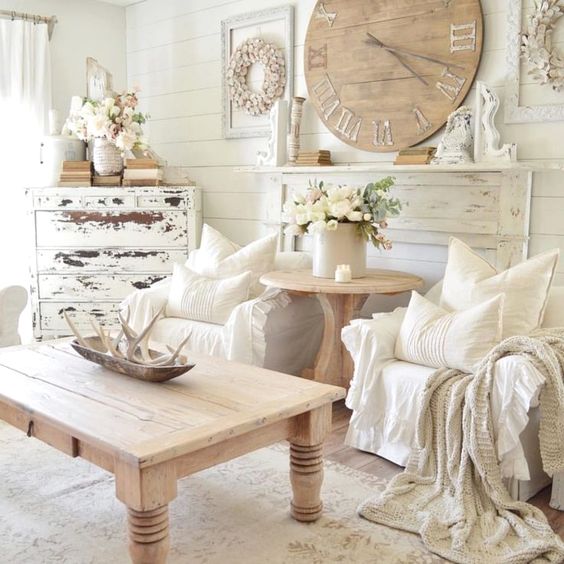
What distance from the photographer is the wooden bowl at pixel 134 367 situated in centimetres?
234

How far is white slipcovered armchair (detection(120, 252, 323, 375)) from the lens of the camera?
3385mm

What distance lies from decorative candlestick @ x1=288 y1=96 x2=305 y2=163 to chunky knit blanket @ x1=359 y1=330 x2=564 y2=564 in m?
1.84

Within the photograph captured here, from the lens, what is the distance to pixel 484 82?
334cm

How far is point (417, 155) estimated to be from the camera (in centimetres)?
350

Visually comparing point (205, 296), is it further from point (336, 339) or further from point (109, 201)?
point (109, 201)

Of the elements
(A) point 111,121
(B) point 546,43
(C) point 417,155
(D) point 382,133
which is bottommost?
(C) point 417,155

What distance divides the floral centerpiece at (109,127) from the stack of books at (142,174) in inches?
3.8

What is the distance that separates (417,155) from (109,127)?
6.45 feet

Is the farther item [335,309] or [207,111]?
[207,111]

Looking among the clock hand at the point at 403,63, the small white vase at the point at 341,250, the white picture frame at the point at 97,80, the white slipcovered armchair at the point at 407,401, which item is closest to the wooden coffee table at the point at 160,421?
the white slipcovered armchair at the point at 407,401

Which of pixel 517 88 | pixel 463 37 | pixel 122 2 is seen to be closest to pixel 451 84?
pixel 463 37

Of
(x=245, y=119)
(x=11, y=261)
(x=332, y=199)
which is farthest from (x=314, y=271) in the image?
(x=11, y=261)

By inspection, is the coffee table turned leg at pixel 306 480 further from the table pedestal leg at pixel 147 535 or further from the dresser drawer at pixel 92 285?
the dresser drawer at pixel 92 285

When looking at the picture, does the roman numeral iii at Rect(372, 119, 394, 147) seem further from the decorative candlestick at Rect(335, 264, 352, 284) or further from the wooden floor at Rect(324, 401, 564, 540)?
the wooden floor at Rect(324, 401, 564, 540)
